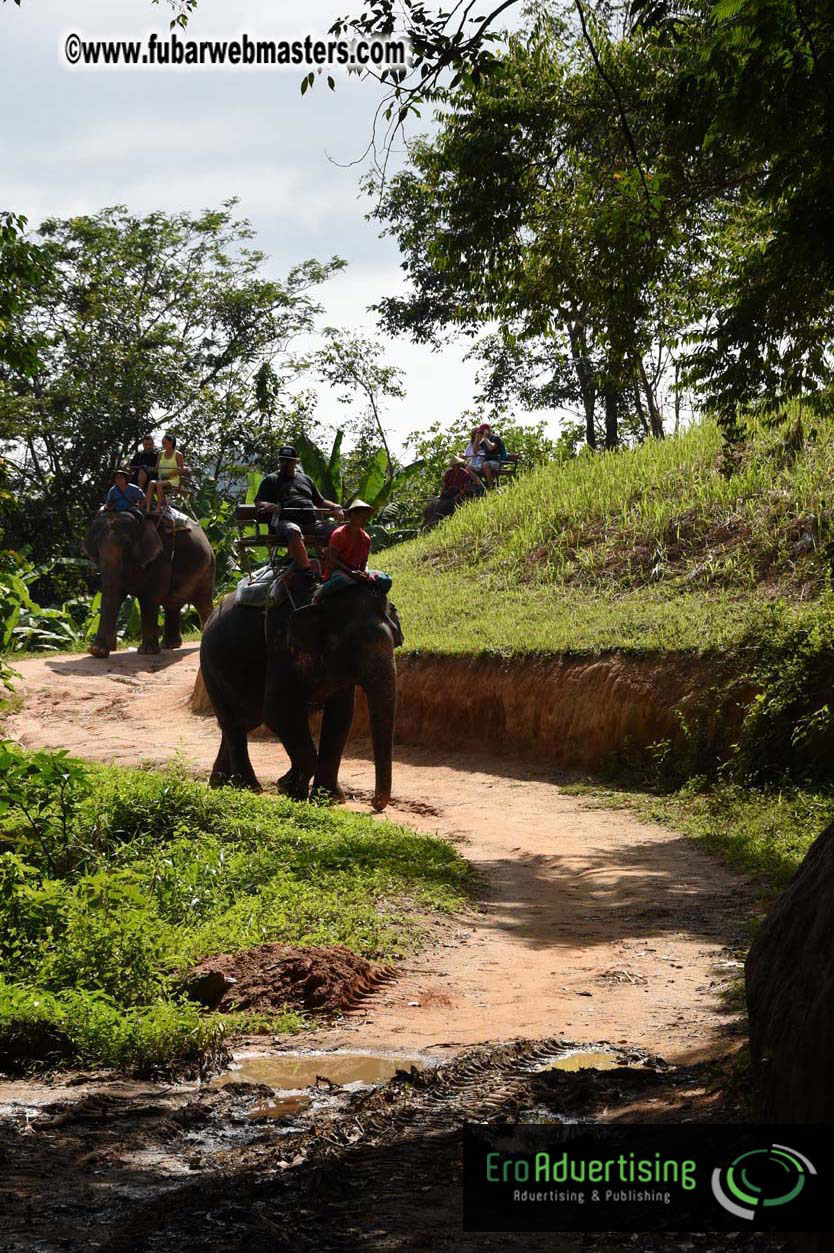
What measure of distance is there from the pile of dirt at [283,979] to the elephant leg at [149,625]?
1481cm

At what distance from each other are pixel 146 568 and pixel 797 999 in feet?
59.4

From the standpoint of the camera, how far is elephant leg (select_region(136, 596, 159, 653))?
21.4 m

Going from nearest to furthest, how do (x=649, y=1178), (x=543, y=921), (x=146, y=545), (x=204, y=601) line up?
(x=649, y=1178), (x=543, y=921), (x=146, y=545), (x=204, y=601)

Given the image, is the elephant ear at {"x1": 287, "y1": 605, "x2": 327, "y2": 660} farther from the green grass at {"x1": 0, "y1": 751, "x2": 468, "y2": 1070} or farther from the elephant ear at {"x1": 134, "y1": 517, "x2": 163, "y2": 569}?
the elephant ear at {"x1": 134, "y1": 517, "x2": 163, "y2": 569}

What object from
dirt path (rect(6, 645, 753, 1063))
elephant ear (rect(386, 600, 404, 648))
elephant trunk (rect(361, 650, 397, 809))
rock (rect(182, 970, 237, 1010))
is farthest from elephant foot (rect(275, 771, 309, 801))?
rock (rect(182, 970, 237, 1010))

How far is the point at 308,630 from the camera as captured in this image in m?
11.3

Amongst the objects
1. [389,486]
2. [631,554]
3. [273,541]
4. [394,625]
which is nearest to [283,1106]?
[394,625]

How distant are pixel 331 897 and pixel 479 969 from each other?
3.95 ft

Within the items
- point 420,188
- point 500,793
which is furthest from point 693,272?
point 500,793

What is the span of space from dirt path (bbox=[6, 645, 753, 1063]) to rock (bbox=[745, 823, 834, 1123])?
1319 millimetres

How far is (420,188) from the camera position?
41.3ft

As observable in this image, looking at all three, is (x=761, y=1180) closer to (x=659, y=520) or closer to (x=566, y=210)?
(x=566, y=210)

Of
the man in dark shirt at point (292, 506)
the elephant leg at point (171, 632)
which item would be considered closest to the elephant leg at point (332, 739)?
the man in dark shirt at point (292, 506)

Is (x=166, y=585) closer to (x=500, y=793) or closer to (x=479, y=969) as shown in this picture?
(x=500, y=793)
